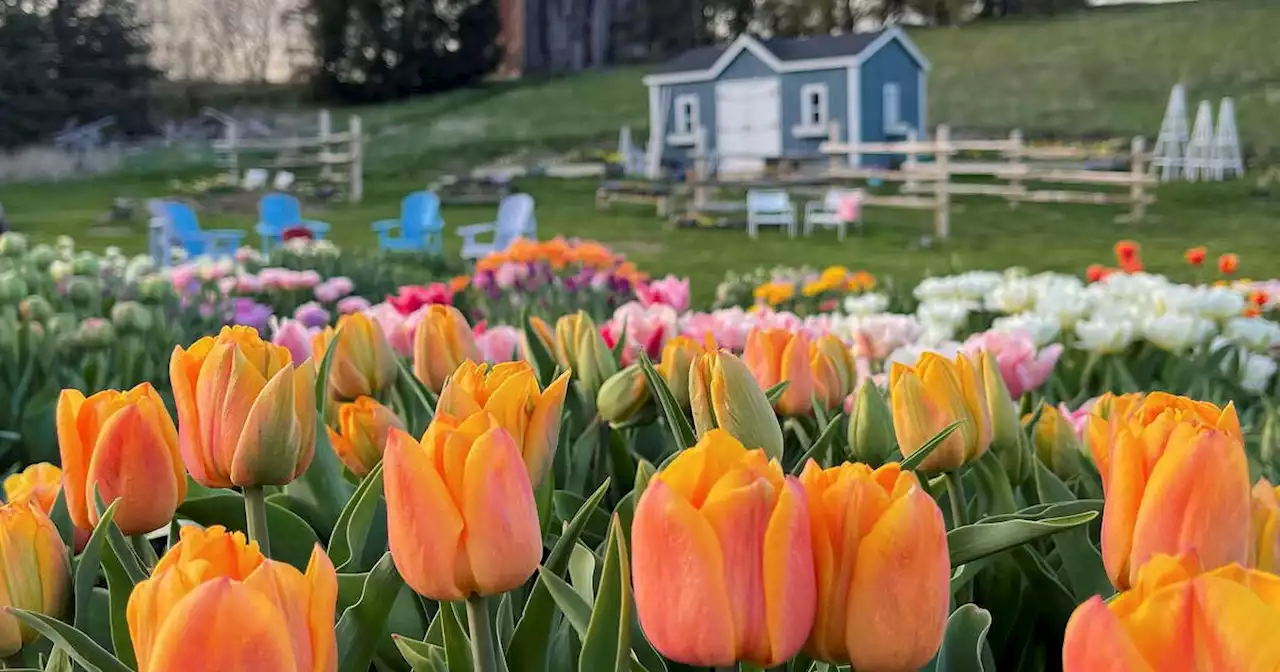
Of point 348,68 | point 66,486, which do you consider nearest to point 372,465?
point 66,486

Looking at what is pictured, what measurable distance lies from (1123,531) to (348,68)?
24.0m

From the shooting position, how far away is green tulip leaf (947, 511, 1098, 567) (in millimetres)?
508

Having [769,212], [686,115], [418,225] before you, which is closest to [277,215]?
[418,225]

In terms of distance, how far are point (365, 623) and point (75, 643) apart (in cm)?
14

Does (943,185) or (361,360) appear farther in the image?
(943,185)

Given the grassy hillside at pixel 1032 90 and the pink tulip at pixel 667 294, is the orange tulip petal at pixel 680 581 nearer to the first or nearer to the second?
the pink tulip at pixel 667 294

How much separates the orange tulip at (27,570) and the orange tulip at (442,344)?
1.39ft

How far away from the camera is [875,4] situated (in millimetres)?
25125

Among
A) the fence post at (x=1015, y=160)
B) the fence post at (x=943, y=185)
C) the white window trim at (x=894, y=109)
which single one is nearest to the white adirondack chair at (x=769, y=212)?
the fence post at (x=943, y=185)

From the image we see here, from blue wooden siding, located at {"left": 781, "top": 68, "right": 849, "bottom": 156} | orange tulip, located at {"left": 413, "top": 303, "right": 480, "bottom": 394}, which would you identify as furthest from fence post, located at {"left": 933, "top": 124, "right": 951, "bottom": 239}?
orange tulip, located at {"left": 413, "top": 303, "right": 480, "bottom": 394}

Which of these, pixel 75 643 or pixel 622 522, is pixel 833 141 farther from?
pixel 75 643

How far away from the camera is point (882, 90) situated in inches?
631

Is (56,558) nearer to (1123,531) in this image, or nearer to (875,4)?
(1123,531)

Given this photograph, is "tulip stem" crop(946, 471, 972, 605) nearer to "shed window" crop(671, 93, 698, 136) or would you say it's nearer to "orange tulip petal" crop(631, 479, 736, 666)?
"orange tulip petal" crop(631, 479, 736, 666)
